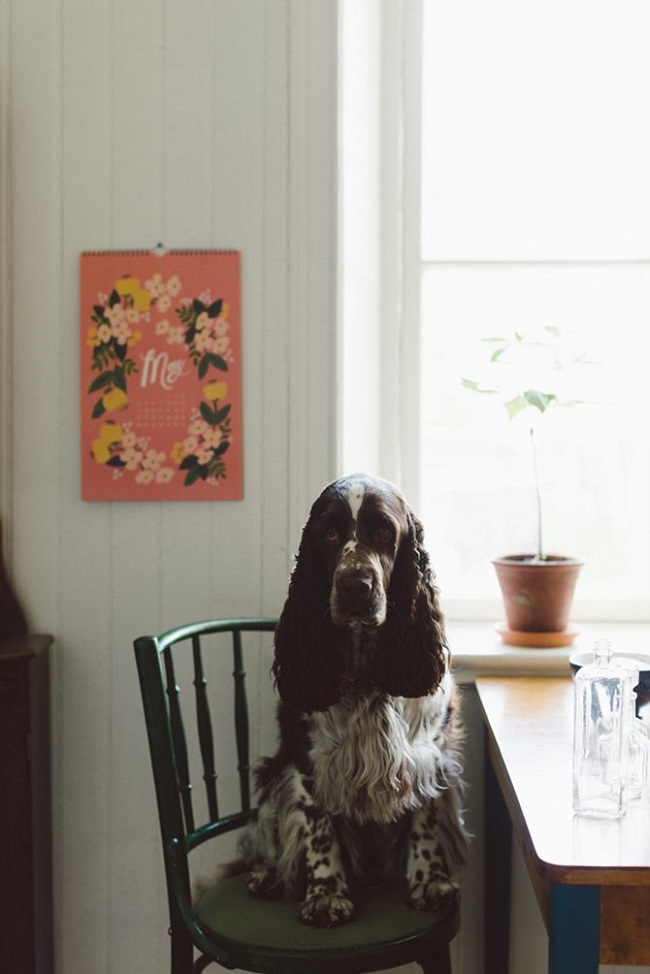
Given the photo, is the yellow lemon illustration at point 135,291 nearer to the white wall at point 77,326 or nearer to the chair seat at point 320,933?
the white wall at point 77,326

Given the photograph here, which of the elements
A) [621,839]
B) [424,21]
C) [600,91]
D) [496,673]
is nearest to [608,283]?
[600,91]

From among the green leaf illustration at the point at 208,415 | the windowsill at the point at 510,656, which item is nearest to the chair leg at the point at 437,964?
the windowsill at the point at 510,656

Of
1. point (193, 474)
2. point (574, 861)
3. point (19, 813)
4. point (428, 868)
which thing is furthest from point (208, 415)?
point (574, 861)

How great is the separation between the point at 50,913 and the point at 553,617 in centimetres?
123

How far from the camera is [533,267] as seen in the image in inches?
96.5

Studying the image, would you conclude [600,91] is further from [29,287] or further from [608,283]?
[29,287]

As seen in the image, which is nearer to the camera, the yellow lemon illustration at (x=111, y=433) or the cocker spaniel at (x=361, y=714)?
the cocker spaniel at (x=361, y=714)

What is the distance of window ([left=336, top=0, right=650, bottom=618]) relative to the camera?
2430 mm

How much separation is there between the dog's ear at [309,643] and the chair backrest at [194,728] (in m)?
0.22

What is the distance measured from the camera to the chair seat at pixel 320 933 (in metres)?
1.52

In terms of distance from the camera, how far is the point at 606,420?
2.45m

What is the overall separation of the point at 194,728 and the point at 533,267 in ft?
4.39

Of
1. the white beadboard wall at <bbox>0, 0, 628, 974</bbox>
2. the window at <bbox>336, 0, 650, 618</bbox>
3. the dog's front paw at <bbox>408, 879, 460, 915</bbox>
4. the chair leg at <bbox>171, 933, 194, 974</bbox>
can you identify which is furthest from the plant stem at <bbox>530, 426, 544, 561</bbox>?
the chair leg at <bbox>171, 933, 194, 974</bbox>

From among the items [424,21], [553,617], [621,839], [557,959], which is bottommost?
[557,959]
